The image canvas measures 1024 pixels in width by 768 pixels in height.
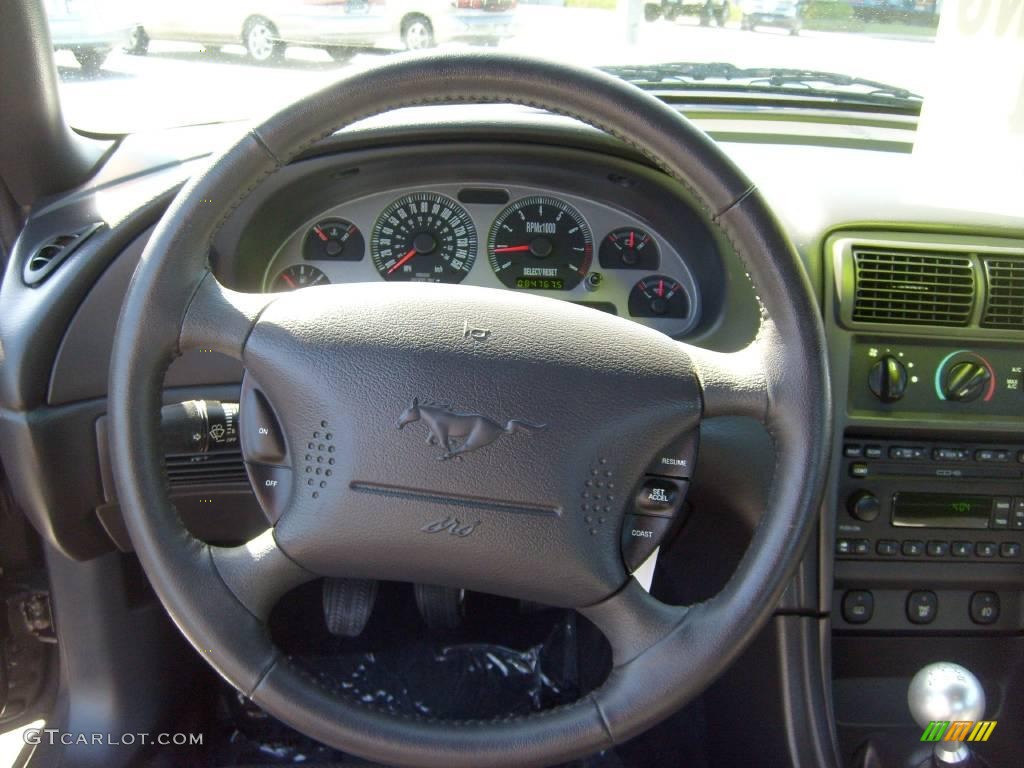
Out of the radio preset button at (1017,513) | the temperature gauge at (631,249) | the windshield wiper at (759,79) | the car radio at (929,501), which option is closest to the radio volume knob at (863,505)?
the car radio at (929,501)

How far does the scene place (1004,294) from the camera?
5.23 ft

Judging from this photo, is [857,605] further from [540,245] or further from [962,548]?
[540,245]

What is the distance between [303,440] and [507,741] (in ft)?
1.35

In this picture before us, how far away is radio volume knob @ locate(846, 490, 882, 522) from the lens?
5.27ft

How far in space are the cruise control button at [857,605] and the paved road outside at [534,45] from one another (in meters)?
0.98

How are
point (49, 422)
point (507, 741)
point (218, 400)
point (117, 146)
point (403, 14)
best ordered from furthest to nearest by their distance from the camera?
point (403, 14)
point (117, 146)
point (218, 400)
point (49, 422)
point (507, 741)

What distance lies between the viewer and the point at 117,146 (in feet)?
5.74

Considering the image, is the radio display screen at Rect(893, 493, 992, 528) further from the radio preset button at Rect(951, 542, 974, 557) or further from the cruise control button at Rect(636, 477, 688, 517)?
the cruise control button at Rect(636, 477, 688, 517)

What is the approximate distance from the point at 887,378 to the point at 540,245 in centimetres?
64

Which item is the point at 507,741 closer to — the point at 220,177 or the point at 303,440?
the point at 303,440

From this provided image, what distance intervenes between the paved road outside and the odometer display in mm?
303

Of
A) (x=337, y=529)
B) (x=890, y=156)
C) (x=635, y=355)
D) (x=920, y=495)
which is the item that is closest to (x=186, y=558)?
(x=337, y=529)

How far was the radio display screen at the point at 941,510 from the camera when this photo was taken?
165 centimetres

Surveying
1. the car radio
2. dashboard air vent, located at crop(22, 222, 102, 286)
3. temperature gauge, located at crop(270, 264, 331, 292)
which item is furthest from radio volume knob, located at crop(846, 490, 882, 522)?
dashboard air vent, located at crop(22, 222, 102, 286)
